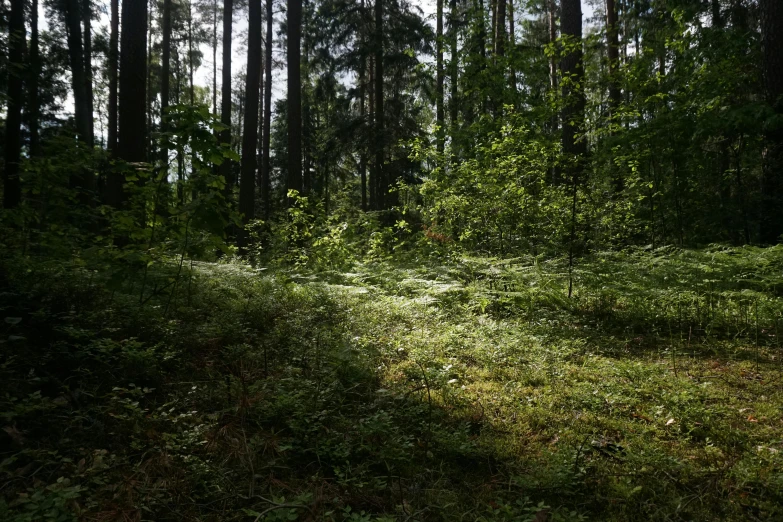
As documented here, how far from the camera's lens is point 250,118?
12891mm

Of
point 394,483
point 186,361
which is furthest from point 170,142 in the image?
point 394,483

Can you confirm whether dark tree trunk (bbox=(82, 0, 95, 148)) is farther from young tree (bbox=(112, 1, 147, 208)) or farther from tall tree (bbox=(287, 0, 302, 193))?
young tree (bbox=(112, 1, 147, 208))

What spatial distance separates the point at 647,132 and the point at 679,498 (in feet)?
24.4

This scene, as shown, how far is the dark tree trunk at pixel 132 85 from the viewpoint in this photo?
24.0ft

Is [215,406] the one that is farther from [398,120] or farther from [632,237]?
[398,120]

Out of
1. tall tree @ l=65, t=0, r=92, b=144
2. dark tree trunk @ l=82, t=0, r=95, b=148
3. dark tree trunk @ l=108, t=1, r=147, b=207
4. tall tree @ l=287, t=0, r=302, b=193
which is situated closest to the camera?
dark tree trunk @ l=108, t=1, r=147, b=207

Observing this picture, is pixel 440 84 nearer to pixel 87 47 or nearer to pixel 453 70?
pixel 453 70

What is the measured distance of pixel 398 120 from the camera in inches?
652

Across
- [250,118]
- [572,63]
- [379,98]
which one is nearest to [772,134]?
[572,63]

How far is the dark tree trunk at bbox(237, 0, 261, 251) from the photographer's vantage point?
12.7 meters

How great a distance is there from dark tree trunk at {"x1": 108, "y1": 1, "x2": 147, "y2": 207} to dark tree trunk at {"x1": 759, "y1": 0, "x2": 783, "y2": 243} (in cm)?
1062

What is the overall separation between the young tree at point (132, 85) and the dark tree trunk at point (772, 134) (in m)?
10.6

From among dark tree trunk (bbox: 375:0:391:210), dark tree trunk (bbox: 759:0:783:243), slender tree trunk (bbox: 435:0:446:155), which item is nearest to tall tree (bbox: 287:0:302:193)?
slender tree trunk (bbox: 435:0:446:155)

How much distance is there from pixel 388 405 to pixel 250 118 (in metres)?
11.4
